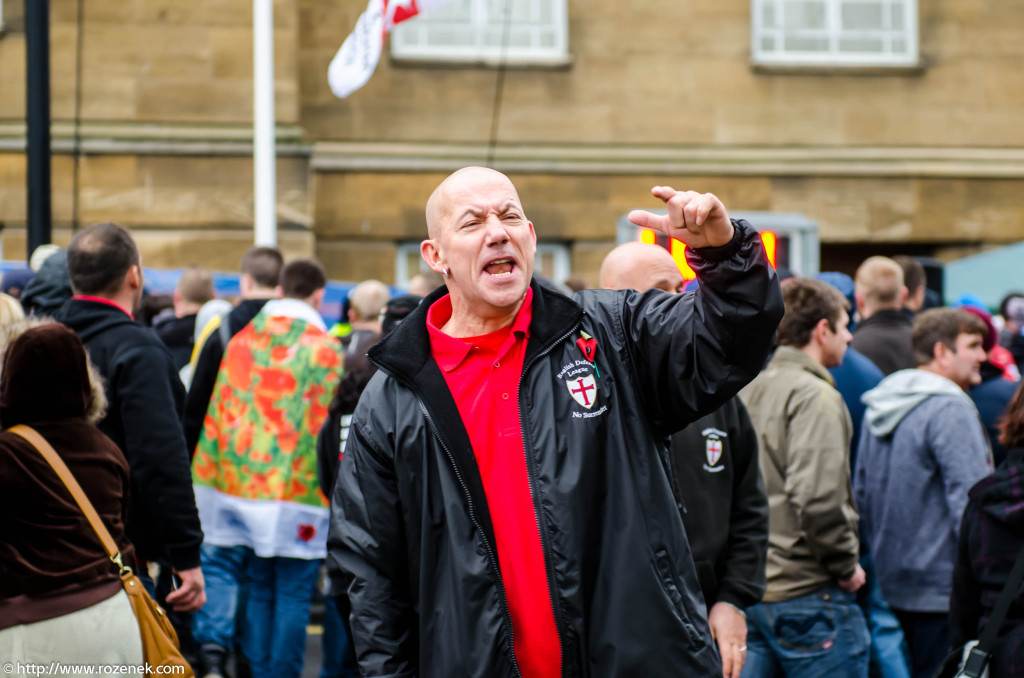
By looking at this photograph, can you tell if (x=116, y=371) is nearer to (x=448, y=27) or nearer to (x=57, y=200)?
(x=57, y=200)

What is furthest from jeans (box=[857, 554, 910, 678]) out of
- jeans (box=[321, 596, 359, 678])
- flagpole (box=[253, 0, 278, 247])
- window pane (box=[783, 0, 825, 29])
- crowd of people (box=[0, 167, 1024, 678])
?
window pane (box=[783, 0, 825, 29])

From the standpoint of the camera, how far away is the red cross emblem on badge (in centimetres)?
405

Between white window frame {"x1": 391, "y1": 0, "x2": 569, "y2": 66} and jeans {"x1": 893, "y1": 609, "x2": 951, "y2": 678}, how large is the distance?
31.1 ft

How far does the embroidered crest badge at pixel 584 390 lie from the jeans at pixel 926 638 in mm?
3030

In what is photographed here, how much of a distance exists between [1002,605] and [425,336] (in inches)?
76.4

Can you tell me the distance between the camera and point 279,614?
6.02 meters

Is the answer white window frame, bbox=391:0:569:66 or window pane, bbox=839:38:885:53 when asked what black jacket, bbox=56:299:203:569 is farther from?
window pane, bbox=839:38:885:53

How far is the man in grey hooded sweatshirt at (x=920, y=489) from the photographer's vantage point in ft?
17.0

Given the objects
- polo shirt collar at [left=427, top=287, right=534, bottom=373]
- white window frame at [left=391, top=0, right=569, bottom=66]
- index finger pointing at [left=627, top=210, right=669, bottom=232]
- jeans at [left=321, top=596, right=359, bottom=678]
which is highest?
white window frame at [left=391, top=0, right=569, bottom=66]

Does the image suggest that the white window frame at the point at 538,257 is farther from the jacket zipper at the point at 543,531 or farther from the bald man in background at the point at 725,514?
the jacket zipper at the point at 543,531

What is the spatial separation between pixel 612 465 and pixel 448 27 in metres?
11.7

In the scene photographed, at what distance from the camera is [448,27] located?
13.9m

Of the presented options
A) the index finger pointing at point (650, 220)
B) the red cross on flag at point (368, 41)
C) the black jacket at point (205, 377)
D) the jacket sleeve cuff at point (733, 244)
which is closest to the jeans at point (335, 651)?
the black jacket at point (205, 377)

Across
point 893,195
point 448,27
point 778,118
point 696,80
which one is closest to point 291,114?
point 448,27
